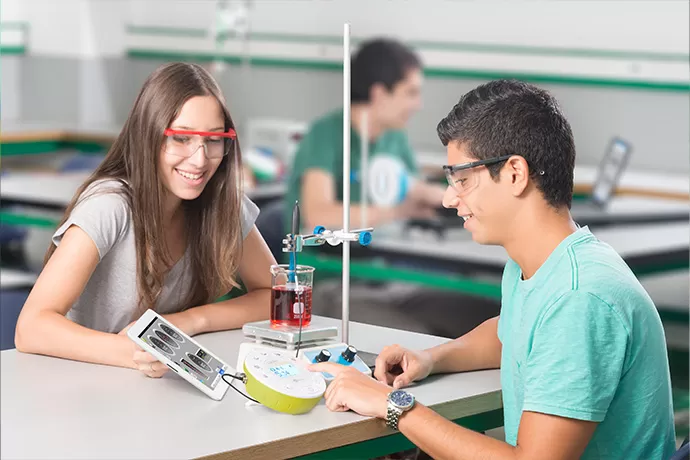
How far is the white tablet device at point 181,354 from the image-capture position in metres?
1.46

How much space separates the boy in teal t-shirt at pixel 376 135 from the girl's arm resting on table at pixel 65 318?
76.6 inches

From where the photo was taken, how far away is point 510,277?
60.0 inches

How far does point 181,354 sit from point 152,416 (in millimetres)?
160

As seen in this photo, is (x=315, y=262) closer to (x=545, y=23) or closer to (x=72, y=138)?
(x=545, y=23)

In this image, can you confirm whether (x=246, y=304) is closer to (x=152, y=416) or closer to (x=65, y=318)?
(x=65, y=318)

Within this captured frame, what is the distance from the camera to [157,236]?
184 centimetres

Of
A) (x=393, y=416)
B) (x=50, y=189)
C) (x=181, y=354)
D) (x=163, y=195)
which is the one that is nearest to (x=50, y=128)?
(x=50, y=189)

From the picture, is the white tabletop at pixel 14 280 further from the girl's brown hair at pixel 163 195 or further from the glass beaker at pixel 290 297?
the glass beaker at pixel 290 297

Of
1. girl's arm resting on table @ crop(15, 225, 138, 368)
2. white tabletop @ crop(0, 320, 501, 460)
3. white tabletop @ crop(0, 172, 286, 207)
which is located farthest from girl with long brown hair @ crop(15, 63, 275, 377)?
white tabletop @ crop(0, 172, 286, 207)

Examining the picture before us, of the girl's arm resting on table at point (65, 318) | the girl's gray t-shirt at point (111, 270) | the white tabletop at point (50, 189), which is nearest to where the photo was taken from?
the girl's arm resting on table at point (65, 318)

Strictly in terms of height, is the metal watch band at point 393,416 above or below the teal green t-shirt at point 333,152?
below

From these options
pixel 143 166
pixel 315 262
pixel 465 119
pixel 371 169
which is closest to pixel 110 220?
pixel 143 166

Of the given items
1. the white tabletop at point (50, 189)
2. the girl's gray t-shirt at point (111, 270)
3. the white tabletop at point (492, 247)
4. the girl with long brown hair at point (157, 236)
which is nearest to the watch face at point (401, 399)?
the girl with long brown hair at point (157, 236)

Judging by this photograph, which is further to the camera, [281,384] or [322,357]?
[322,357]
